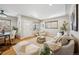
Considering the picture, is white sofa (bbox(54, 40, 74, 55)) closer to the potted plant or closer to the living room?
the living room

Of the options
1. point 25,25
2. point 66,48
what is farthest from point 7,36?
point 66,48

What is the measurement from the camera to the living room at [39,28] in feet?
7.04

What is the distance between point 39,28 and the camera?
7.20ft

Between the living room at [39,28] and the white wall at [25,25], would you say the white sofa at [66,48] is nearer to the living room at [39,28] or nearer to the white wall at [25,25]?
the living room at [39,28]

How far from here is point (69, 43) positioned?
2150 millimetres

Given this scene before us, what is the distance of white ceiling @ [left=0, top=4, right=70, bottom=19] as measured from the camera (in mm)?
2160

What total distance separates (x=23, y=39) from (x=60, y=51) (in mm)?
669

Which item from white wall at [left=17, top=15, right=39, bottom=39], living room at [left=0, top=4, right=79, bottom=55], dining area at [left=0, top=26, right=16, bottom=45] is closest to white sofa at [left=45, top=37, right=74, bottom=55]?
living room at [left=0, top=4, right=79, bottom=55]

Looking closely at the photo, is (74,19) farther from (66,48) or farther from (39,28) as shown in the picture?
(39,28)

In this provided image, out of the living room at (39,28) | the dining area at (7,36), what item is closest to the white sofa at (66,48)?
the living room at (39,28)

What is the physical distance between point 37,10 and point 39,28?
31 centimetres

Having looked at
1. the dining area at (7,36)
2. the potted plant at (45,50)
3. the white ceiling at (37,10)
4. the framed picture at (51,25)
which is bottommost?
the potted plant at (45,50)
